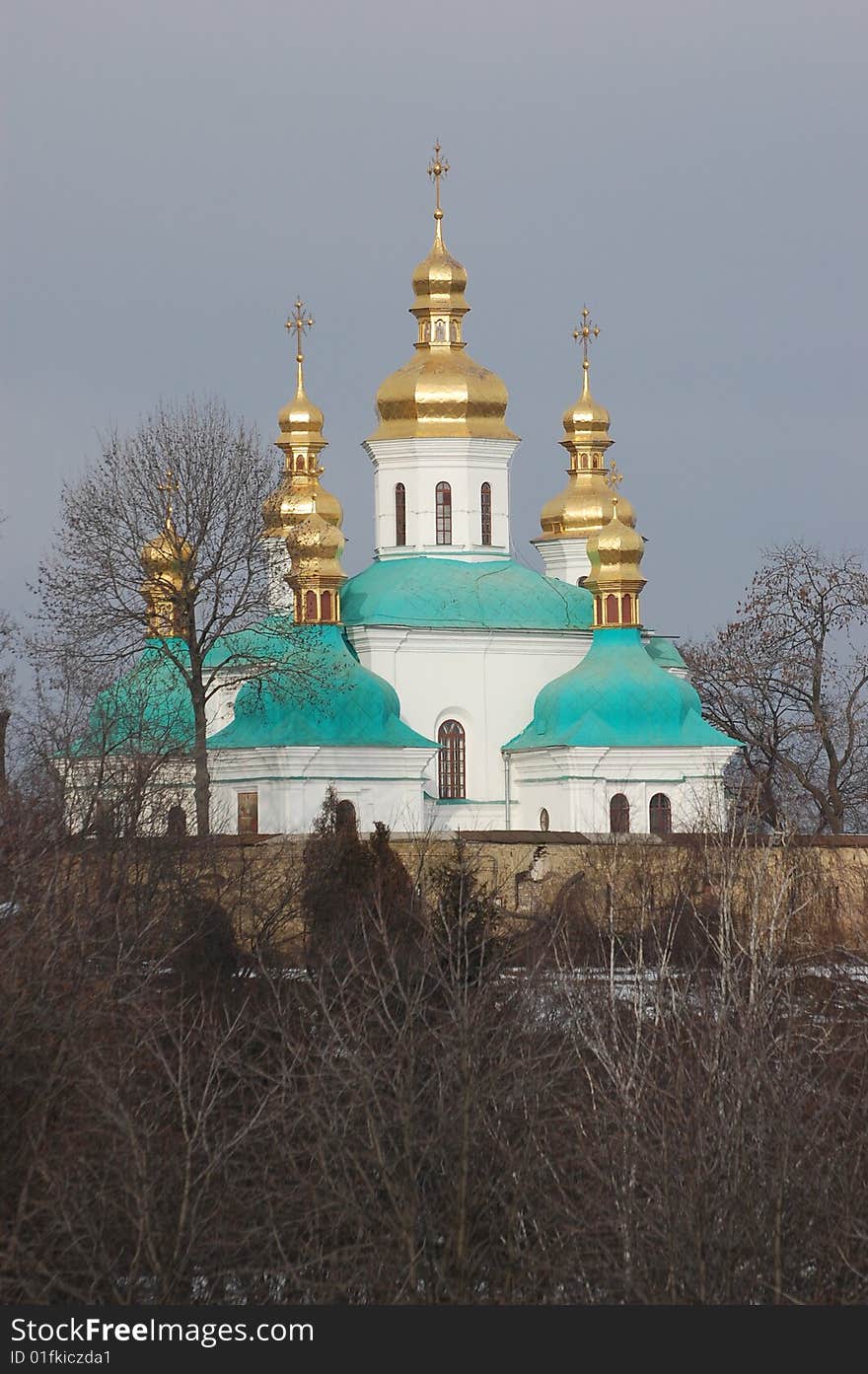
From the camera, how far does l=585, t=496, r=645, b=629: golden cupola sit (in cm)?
3822

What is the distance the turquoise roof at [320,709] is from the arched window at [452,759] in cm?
210

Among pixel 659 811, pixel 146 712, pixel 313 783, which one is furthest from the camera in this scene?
pixel 659 811

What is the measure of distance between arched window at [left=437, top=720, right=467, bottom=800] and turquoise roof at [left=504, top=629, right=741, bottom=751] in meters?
0.73

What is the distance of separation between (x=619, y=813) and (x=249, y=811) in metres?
5.23

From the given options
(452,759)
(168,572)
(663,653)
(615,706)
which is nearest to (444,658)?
(452,759)

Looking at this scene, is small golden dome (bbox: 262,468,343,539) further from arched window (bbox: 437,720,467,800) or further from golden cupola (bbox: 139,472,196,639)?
arched window (bbox: 437,720,467,800)

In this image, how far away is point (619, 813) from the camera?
36812 mm

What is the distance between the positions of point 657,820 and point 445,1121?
24387 millimetres

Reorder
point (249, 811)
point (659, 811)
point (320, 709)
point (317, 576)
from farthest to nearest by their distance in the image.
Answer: point (659, 811), point (317, 576), point (249, 811), point (320, 709)

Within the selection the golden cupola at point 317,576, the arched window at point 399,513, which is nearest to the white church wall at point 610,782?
the golden cupola at point 317,576

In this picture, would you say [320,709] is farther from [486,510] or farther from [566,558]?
[566,558]

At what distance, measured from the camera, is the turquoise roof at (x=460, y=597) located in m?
37.9

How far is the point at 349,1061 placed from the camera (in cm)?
1301

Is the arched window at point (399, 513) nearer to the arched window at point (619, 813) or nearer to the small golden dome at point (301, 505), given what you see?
the small golden dome at point (301, 505)
